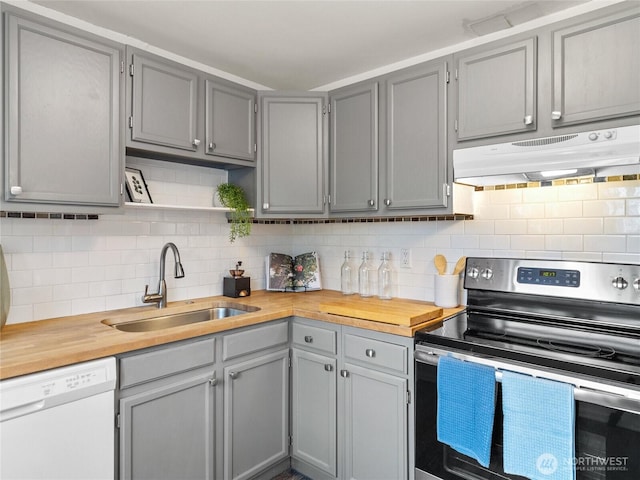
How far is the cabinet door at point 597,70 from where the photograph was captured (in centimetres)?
164

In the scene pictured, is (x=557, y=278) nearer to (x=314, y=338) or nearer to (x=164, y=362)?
(x=314, y=338)

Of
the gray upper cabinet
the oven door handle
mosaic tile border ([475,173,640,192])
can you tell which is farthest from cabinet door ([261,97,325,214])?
the oven door handle

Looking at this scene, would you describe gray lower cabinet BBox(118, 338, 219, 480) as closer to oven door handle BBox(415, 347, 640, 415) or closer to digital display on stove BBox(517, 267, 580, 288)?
oven door handle BBox(415, 347, 640, 415)

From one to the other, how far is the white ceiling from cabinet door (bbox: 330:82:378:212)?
26cm

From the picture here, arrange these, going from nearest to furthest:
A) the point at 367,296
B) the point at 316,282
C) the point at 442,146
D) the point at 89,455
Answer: the point at 89,455 → the point at 442,146 → the point at 367,296 → the point at 316,282

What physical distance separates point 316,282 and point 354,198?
2.53 ft

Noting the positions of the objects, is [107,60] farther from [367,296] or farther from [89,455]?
[367,296]

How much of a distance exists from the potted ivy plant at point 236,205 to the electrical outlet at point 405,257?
3.28 feet

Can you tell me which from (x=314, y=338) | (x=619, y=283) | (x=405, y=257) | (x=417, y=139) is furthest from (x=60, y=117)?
(x=619, y=283)

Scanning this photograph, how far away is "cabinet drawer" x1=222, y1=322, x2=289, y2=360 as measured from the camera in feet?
6.58

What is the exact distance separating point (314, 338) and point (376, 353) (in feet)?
1.26

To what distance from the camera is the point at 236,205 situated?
2.55 m

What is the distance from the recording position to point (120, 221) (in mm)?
2283

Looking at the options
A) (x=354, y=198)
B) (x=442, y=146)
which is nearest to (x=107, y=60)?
(x=354, y=198)
